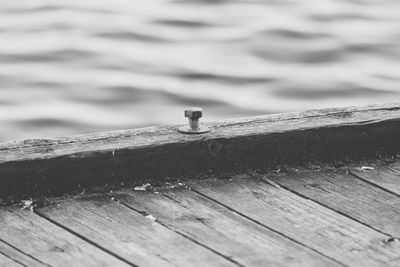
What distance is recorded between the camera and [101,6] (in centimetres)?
879

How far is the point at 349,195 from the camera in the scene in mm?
2836

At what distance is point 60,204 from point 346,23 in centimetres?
587

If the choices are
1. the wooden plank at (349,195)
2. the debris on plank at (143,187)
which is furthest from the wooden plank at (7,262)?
the wooden plank at (349,195)

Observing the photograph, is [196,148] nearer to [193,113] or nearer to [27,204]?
[193,113]

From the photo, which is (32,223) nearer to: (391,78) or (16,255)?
(16,255)

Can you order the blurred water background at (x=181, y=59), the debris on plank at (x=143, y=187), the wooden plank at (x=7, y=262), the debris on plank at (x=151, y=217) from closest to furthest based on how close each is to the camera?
the wooden plank at (x=7, y=262), the debris on plank at (x=151, y=217), the debris on plank at (x=143, y=187), the blurred water background at (x=181, y=59)

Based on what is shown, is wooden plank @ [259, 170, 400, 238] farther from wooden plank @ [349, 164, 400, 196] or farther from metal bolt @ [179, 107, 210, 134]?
metal bolt @ [179, 107, 210, 134]

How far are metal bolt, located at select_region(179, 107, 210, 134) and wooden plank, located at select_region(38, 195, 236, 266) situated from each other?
295 millimetres

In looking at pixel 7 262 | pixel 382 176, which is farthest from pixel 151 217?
pixel 382 176

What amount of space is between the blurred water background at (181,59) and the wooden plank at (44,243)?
3.33 m

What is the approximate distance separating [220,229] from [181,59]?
4.82 metres

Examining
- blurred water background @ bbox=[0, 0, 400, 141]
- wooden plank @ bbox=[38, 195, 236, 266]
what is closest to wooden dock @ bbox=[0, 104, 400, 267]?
A: wooden plank @ bbox=[38, 195, 236, 266]

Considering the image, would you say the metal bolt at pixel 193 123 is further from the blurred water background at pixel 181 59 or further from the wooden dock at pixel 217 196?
the blurred water background at pixel 181 59

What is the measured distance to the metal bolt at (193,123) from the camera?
9.52ft
